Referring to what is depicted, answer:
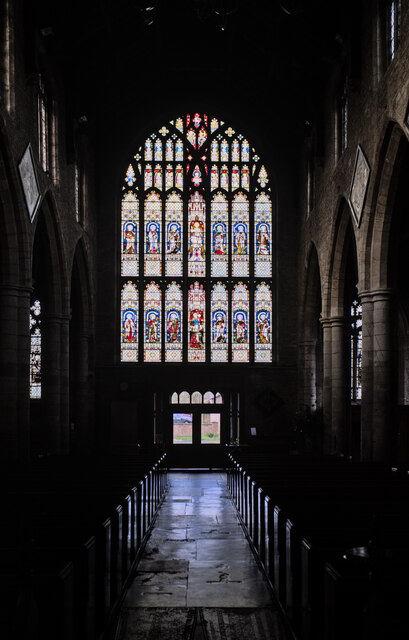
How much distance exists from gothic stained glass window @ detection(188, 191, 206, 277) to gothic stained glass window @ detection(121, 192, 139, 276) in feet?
5.66

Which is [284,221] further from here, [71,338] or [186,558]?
[186,558]

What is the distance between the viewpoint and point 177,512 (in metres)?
13.3

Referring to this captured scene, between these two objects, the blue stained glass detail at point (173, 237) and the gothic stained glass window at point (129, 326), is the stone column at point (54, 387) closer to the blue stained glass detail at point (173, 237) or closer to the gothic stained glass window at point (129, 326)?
the gothic stained glass window at point (129, 326)

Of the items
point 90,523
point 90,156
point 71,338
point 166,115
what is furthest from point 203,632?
point 166,115

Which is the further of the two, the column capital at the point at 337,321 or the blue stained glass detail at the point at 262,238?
the blue stained glass detail at the point at 262,238

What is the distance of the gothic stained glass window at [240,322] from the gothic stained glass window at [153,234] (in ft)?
8.54

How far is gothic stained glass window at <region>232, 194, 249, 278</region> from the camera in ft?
76.5

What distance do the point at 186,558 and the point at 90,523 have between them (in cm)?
340

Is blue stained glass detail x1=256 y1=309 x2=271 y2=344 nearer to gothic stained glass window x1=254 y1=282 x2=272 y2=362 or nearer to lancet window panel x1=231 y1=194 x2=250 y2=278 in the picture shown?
gothic stained glass window x1=254 y1=282 x2=272 y2=362

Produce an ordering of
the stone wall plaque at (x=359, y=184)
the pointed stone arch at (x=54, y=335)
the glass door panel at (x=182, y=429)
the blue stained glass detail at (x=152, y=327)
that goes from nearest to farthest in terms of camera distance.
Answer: the stone wall plaque at (x=359, y=184) → the pointed stone arch at (x=54, y=335) → the glass door panel at (x=182, y=429) → the blue stained glass detail at (x=152, y=327)

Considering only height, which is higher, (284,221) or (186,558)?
(284,221)

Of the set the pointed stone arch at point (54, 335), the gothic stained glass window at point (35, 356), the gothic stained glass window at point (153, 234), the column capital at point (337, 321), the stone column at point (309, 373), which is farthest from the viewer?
the gothic stained glass window at point (153, 234)

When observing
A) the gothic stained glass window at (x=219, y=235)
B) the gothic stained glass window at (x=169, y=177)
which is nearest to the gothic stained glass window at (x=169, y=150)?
the gothic stained glass window at (x=169, y=177)

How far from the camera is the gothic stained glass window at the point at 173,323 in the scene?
23031mm
